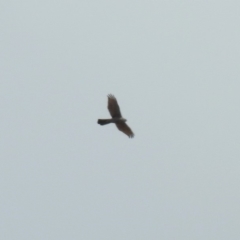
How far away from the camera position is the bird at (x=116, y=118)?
2569cm

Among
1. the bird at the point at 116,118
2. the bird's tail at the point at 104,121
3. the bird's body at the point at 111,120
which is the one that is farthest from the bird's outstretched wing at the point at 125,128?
the bird's tail at the point at 104,121

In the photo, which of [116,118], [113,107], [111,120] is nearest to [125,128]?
[116,118]

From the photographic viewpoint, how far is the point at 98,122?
25203mm

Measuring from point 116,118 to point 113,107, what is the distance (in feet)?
2.69

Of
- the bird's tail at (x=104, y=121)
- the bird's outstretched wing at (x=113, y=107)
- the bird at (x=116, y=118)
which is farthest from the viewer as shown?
the bird's outstretched wing at (x=113, y=107)

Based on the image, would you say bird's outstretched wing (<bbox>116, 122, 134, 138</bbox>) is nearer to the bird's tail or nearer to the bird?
the bird

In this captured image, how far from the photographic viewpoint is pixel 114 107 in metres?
26.2

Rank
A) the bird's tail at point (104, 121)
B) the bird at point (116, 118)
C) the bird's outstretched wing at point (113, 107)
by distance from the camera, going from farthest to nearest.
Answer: the bird's outstretched wing at point (113, 107)
the bird at point (116, 118)
the bird's tail at point (104, 121)

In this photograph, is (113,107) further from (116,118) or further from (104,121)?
(104,121)

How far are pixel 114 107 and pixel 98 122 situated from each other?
160 centimetres

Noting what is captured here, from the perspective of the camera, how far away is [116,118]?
2572cm

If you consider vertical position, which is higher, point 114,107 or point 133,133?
point 114,107

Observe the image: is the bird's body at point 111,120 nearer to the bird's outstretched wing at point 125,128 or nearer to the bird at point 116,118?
the bird at point 116,118

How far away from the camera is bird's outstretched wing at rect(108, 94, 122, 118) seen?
25.9 m
